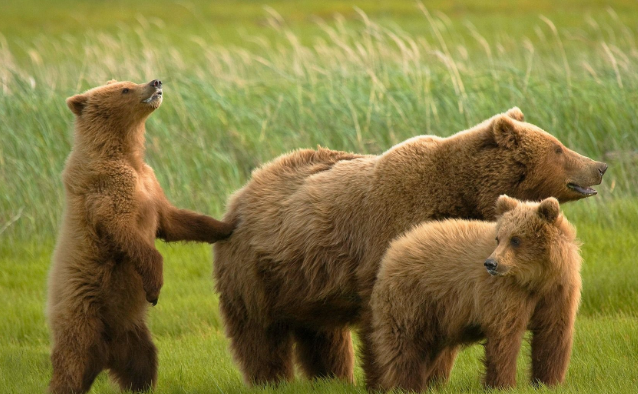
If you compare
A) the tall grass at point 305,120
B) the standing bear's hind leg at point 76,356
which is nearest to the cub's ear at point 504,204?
the standing bear's hind leg at point 76,356

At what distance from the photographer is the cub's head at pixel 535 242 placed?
17.1ft

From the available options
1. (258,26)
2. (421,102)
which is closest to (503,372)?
(421,102)

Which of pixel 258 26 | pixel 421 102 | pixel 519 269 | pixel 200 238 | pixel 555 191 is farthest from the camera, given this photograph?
pixel 258 26

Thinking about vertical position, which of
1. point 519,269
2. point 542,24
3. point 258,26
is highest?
point 519,269

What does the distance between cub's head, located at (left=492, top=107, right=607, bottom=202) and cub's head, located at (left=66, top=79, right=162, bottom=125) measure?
252 cm

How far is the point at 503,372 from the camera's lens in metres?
5.27

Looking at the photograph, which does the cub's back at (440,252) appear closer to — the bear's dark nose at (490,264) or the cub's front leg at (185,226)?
the bear's dark nose at (490,264)

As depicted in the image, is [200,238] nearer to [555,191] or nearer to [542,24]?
[555,191]

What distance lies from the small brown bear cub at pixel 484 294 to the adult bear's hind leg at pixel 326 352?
112 cm

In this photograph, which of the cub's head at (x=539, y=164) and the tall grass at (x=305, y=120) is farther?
the tall grass at (x=305, y=120)

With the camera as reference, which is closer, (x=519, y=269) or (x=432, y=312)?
(x=519, y=269)

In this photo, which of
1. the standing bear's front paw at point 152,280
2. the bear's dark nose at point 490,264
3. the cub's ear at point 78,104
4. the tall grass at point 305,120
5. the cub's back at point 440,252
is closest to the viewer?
the bear's dark nose at point 490,264

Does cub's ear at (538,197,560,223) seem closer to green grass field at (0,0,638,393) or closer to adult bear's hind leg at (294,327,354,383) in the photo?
adult bear's hind leg at (294,327,354,383)

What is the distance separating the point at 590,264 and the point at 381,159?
357cm
